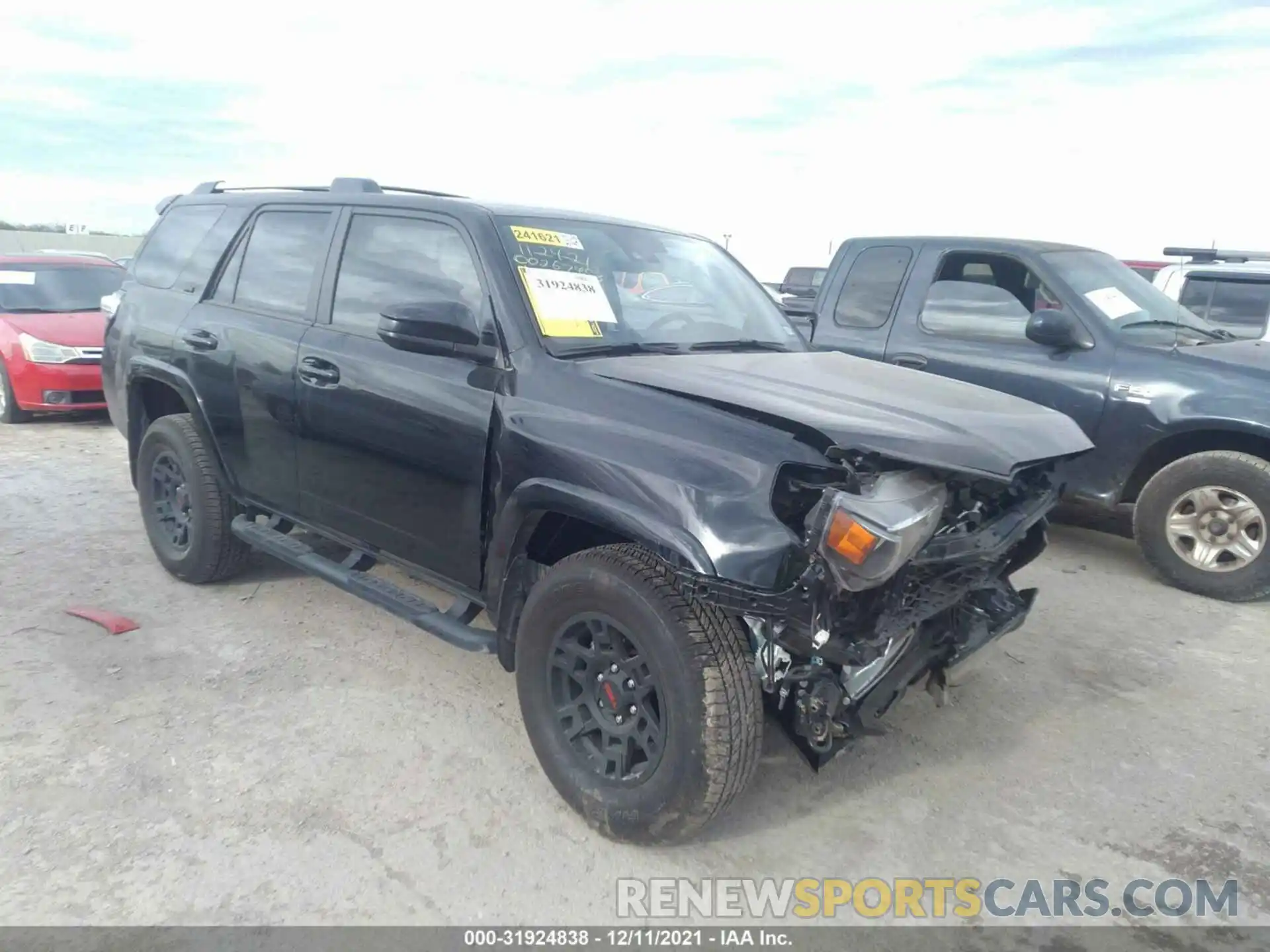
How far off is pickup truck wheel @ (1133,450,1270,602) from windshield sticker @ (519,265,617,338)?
3.55 meters

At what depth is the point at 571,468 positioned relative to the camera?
114 inches

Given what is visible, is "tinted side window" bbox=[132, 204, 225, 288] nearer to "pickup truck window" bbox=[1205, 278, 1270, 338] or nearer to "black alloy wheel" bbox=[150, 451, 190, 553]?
"black alloy wheel" bbox=[150, 451, 190, 553]

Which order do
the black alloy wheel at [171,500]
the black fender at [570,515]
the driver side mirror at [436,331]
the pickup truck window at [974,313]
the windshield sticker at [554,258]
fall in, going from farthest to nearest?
the pickup truck window at [974,313] → the black alloy wheel at [171,500] → the windshield sticker at [554,258] → the driver side mirror at [436,331] → the black fender at [570,515]

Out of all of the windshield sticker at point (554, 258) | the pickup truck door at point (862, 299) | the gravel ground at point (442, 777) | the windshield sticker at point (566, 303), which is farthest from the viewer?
the pickup truck door at point (862, 299)

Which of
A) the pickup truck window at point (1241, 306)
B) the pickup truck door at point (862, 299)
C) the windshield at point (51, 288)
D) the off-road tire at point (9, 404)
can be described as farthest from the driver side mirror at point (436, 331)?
the windshield at point (51, 288)

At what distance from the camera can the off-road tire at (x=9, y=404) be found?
28.7 ft

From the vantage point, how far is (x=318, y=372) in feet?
12.5

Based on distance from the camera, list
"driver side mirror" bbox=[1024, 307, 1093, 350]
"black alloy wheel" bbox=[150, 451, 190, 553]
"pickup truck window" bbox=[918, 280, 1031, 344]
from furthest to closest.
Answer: "pickup truck window" bbox=[918, 280, 1031, 344] < "driver side mirror" bbox=[1024, 307, 1093, 350] < "black alloy wheel" bbox=[150, 451, 190, 553]

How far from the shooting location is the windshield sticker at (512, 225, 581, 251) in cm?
345

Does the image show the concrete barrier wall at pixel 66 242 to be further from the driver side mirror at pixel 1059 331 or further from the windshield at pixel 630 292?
the driver side mirror at pixel 1059 331

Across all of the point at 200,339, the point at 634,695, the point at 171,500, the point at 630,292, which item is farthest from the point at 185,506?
the point at 634,695

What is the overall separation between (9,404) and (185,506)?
548cm

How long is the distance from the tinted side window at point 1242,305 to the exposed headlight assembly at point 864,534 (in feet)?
17.0

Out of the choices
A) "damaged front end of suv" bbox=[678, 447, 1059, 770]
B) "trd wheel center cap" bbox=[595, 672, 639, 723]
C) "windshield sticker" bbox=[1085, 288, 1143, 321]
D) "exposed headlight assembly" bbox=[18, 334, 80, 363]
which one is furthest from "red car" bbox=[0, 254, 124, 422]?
"windshield sticker" bbox=[1085, 288, 1143, 321]
